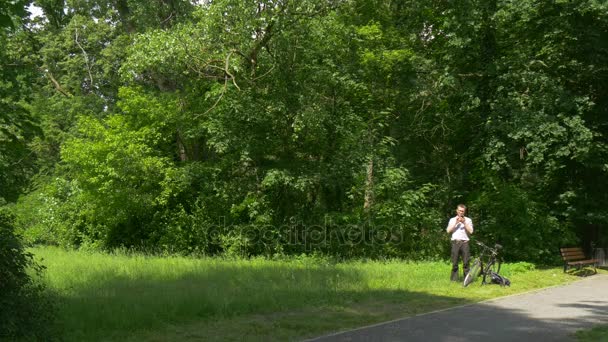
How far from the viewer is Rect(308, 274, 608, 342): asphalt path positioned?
816cm

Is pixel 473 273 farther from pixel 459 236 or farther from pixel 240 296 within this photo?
pixel 240 296

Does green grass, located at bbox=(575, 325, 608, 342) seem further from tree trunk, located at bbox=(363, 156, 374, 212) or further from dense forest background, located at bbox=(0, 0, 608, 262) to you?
tree trunk, located at bbox=(363, 156, 374, 212)

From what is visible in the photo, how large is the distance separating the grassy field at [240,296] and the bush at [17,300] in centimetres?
41

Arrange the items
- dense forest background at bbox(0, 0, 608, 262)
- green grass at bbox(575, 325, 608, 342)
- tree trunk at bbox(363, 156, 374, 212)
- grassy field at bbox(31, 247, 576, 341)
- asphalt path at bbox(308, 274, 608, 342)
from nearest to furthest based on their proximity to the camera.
Result: green grass at bbox(575, 325, 608, 342), asphalt path at bbox(308, 274, 608, 342), grassy field at bbox(31, 247, 576, 341), dense forest background at bbox(0, 0, 608, 262), tree trunk at bbox(363, 156, 374, 212)

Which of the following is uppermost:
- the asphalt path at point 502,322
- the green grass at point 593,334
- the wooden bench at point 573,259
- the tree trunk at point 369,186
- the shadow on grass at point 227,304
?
the tree trunk at point 369,186

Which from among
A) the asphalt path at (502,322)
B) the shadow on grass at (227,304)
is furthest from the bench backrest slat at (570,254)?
the shadow on grass at (227,304)

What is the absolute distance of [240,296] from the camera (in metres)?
10.8

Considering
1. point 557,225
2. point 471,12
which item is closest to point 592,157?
point 557,225

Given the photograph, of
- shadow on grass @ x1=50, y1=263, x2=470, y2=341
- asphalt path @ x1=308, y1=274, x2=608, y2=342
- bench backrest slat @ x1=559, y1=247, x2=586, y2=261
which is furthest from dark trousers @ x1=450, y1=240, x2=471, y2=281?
bench backrest slat @ x1=559, y1=247, x2=586, y2=261

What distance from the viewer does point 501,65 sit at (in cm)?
2202

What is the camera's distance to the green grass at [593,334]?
7.93 m

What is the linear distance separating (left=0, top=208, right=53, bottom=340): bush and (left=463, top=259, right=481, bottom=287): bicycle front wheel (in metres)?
9.11

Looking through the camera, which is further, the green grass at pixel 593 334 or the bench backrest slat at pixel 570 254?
the bench backrest slat at pixel 570 254

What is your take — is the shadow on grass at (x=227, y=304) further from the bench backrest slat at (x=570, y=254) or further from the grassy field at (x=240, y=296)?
the bench backrest slat at (x=570, y=254)
